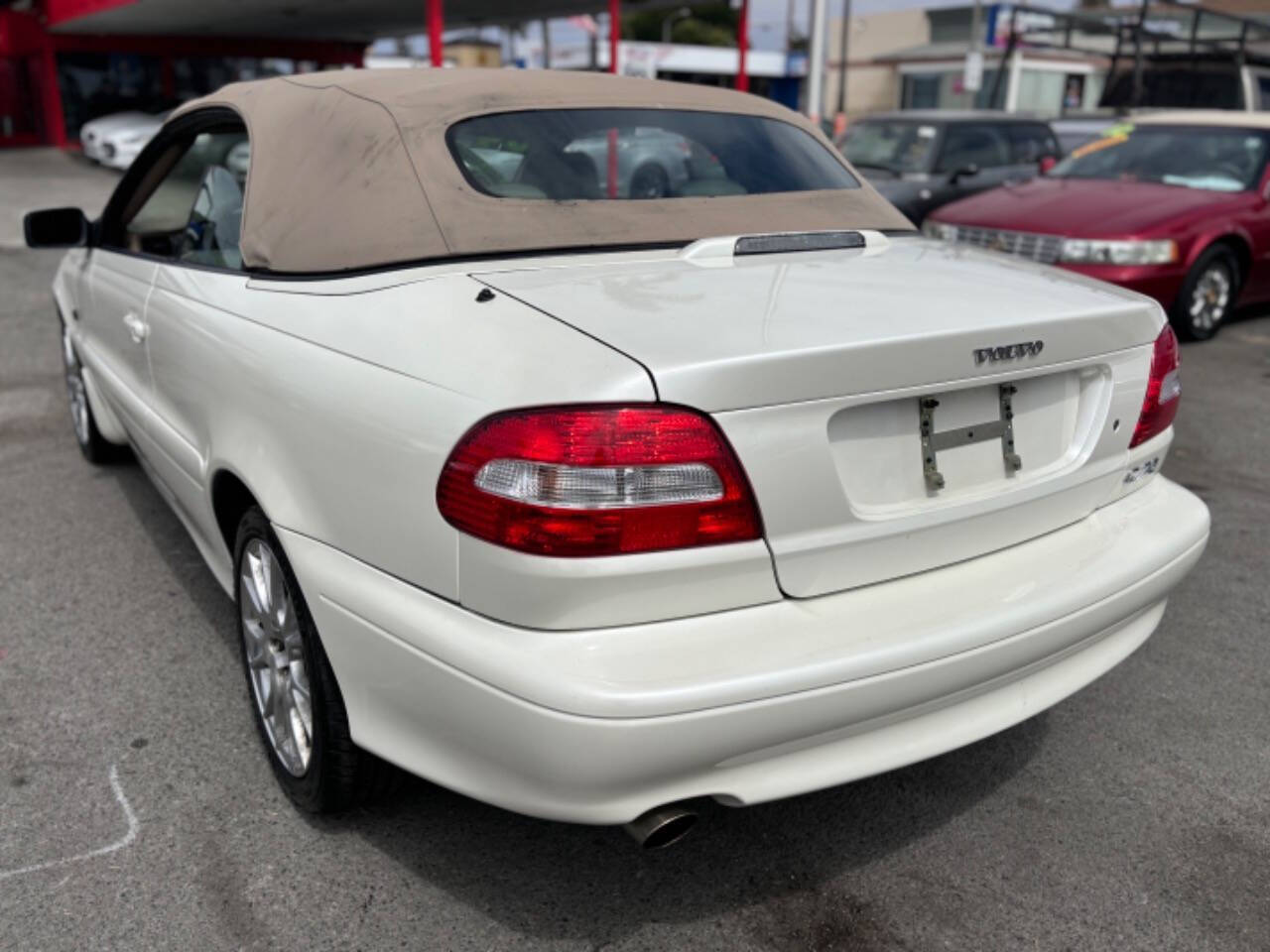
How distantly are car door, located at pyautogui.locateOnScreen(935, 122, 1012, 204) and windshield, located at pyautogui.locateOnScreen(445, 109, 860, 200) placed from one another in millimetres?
7215

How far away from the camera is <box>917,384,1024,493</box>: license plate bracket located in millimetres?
2084

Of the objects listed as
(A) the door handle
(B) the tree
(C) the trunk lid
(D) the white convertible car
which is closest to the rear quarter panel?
(D) the white convertible car

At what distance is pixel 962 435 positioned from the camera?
215 centimetres

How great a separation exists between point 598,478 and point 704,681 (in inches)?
14.5

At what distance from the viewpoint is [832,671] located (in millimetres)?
1878

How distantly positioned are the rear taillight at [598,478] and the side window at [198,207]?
1.40 metres

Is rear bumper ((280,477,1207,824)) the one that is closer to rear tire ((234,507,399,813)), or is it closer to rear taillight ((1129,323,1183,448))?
rear tire ((234,507,399,813))

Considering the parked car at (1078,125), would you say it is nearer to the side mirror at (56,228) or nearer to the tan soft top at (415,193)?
the tan soft top at (415,193)

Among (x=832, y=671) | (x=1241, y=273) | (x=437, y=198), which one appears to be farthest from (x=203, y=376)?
(x=1241, y=273)

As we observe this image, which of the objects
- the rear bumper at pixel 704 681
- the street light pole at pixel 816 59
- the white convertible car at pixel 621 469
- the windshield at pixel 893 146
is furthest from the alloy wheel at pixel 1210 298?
the street light pole at pixel 816 59

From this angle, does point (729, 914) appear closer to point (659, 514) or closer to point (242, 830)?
point (659, 514)

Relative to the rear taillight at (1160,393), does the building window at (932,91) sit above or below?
below

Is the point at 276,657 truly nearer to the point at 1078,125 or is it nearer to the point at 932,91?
the point at 1078,125

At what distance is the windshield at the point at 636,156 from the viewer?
109 inches
